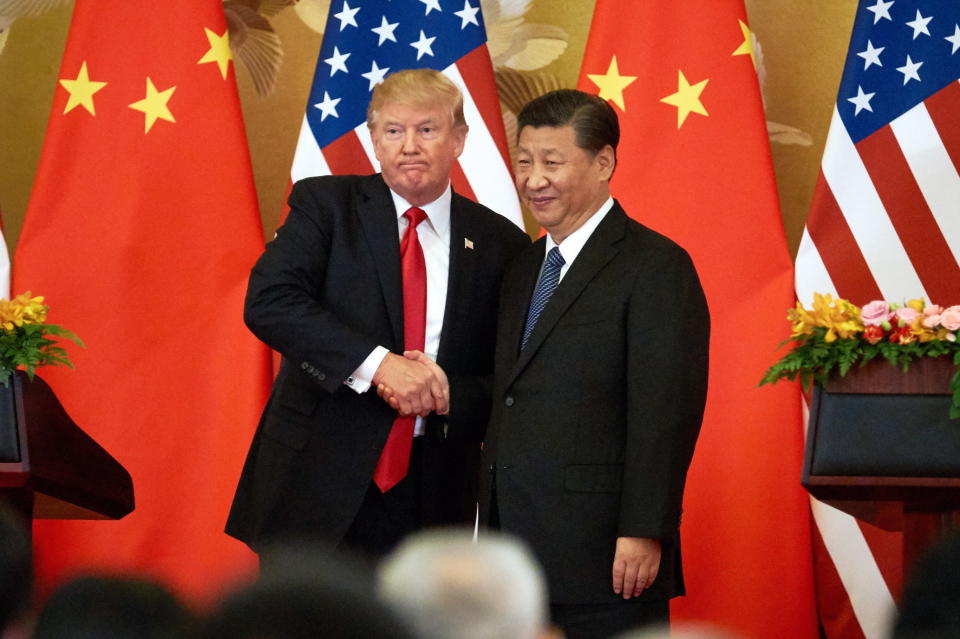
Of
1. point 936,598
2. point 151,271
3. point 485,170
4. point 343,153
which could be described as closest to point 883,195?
point 485,170

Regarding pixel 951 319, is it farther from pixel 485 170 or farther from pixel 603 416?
pixel 485 170

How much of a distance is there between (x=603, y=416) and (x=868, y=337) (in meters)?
0.59

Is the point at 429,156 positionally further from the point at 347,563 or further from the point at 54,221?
the point at 347,563

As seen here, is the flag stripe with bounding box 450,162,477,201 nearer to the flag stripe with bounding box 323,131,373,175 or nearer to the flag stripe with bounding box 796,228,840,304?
the flag stripe with bounding box 323,131,373,175

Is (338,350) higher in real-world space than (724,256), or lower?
lower

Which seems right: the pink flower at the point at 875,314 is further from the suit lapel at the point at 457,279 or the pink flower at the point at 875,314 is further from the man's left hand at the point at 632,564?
the suit lapel at the point at 457,279

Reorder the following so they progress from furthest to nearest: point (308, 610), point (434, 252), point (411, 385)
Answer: point (434, 252)
point (411, 385)
point (308, 610)

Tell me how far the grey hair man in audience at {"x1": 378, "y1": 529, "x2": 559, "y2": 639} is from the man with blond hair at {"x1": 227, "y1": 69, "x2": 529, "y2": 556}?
6.78 feet

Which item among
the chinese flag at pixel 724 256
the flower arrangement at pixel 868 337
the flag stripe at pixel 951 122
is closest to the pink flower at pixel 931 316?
the flower arrangement at pixel 868 337

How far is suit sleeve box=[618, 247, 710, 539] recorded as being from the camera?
2.56 meters

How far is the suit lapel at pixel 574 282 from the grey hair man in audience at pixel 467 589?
6.50ft

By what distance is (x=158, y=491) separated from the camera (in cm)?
410

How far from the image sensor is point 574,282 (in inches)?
107

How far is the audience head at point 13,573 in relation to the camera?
2.46ft
